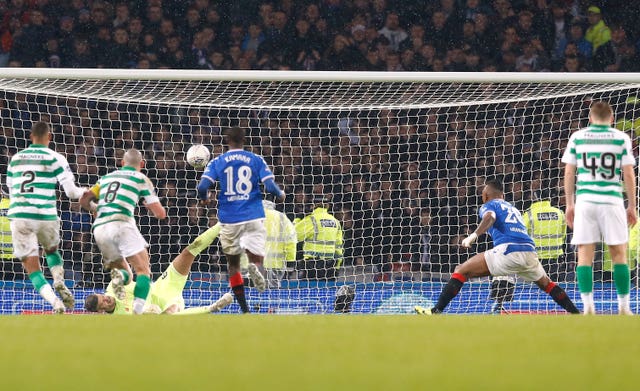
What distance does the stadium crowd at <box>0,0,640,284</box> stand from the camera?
13.1m

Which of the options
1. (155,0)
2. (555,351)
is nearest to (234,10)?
(155,0)

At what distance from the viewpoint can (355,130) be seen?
14.2 meters

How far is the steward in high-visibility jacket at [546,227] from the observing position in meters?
12.4

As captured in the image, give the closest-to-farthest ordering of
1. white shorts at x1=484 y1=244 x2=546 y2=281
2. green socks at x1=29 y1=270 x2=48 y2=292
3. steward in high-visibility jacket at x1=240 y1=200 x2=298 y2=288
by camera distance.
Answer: green socks at x1=29 y1=270 x2=48 y2=292, white shorts at x1=484 y1=244 x2=546 y2=281, steward in high-visibility jacket at x1=240 y1=200 x2=298 y2=288

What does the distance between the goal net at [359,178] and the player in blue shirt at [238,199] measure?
2598mm

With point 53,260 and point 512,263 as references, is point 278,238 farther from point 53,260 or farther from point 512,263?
point 53,260

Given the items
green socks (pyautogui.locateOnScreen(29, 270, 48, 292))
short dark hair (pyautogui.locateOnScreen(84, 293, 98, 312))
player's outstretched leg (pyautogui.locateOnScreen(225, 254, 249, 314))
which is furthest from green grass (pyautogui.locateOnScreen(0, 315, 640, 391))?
short dark hair (pyautogui.locateOnScreen(84, 293, 98, 312))

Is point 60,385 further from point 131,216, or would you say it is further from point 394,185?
point 394,185

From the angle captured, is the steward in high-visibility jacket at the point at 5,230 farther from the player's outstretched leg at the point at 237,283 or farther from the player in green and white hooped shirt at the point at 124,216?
the player's outstretched leg at the point at 237,283

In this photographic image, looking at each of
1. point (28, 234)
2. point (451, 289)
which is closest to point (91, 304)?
point (28, 234)

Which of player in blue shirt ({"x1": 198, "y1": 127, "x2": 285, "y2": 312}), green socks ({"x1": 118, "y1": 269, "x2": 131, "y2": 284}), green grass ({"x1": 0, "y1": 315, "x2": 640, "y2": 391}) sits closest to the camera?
green grass ({"x1": 0, "y1": 315, "x2": 640, "y2": 391})

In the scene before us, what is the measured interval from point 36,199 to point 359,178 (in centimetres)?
505

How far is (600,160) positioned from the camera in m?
8.34

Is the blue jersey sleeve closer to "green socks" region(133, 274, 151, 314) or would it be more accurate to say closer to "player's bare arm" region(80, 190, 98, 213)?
"green socks" region(133, 274, 151, 314)
